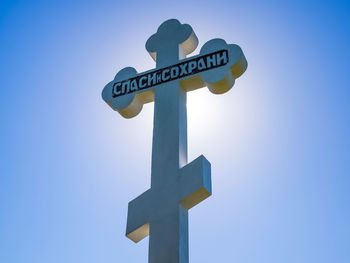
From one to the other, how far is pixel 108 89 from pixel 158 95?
2.68 ft

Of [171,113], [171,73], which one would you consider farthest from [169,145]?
[171,73]

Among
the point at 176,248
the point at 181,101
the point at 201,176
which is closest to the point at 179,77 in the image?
the point at 181,101

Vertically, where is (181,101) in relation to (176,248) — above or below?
above

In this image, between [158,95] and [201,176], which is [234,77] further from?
[201,176]

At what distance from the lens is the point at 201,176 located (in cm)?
490

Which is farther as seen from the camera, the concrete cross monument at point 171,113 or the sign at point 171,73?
the sign at point 171,73

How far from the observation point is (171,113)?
5.66 metres

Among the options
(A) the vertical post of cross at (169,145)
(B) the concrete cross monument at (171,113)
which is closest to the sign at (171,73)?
(B) the concrete cross monument at (171,113)

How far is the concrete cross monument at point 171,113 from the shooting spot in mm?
4848

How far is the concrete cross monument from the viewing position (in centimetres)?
485

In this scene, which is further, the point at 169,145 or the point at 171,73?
the point at 171,73

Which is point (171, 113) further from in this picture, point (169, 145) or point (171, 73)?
point (171, 73)

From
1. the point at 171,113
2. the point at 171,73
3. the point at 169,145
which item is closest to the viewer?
the point at 169,145

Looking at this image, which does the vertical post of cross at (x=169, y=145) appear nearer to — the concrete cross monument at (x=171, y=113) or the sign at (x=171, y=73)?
the concrete cross monument at (x=171, y=113)
